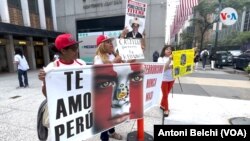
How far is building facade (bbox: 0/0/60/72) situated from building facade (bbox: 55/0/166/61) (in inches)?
47.3

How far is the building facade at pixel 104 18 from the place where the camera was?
13500mm

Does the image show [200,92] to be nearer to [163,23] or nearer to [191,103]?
[191,103]

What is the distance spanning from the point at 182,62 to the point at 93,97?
2.85 m

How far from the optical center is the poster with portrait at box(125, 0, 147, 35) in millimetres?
2815

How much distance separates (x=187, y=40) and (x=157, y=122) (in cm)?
3594

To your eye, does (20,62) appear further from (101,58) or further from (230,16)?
(230,16)

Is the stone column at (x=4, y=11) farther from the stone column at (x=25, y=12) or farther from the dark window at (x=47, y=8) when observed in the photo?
the dark window at (x=47, y=8)

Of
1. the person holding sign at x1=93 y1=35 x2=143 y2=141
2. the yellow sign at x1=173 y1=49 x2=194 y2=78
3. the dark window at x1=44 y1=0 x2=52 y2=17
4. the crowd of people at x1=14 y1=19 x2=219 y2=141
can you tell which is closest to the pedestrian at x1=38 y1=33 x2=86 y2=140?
the crowd of people at x1=14 y1=19 x2=219 y2=141

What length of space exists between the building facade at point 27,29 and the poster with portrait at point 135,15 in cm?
1184

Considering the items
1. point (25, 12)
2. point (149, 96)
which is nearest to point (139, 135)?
point (149, 96)

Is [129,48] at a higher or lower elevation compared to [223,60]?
higher

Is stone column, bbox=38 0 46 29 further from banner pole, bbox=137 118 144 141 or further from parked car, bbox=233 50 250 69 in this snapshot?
parked car, bbox=233 50 250 69

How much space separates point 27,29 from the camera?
43.7ft

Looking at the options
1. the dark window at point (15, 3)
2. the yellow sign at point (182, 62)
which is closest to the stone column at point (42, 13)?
the dark window at point (15, 3)
